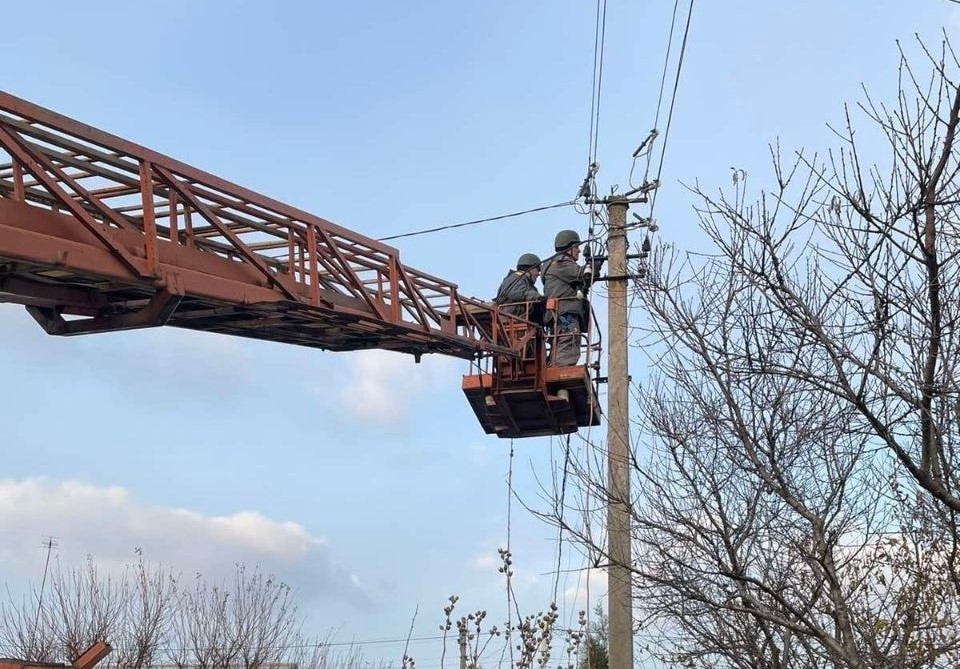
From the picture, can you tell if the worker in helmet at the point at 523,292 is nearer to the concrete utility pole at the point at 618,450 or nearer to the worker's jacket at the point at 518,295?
the worker's jacket at the point at 518,295

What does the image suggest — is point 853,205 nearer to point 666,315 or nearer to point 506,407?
point 666,315

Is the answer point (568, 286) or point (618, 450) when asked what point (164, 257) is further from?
point (568, 286)

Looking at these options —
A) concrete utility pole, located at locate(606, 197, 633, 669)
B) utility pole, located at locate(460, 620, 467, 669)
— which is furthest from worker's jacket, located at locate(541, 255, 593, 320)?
utility pole, located at locate(460, 620, 467, 669)

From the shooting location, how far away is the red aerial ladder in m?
6.34

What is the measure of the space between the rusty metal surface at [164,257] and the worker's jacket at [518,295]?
110 inches

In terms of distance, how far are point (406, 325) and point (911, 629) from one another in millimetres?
5082

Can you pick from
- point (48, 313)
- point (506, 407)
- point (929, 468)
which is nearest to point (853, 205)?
point (929, 468)

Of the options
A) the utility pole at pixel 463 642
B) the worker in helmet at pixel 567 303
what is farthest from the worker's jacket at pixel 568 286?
the utility pole at pixel 463 642

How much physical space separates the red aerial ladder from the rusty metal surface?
0.01m

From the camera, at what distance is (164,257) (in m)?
7.43

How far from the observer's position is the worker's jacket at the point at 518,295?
1316cm

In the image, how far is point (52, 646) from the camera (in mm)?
15953

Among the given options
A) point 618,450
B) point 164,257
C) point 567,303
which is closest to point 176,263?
point 164,257

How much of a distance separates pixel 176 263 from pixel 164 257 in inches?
5.5
